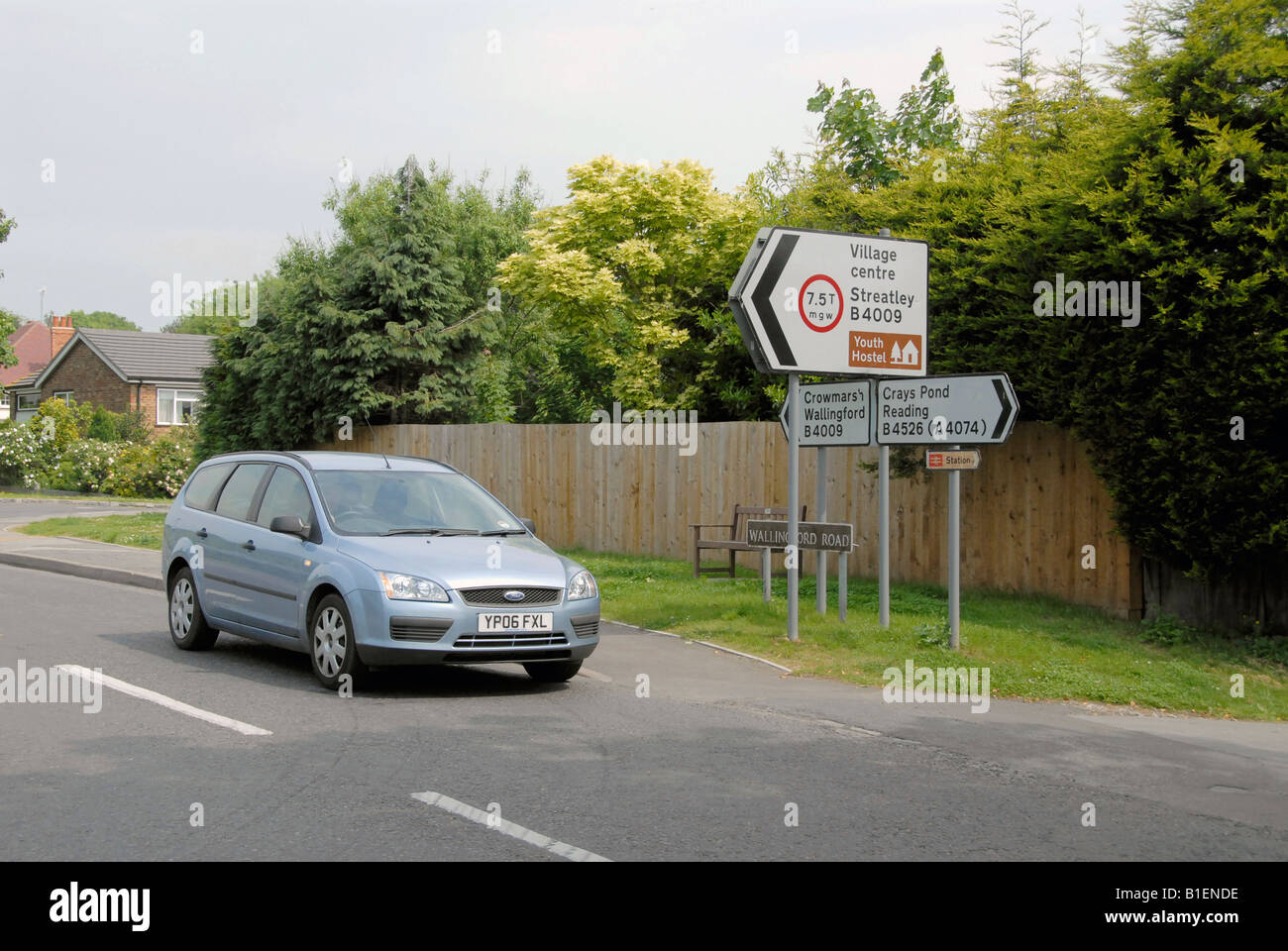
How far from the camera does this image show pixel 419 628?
890cm

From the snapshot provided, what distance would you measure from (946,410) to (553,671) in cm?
443

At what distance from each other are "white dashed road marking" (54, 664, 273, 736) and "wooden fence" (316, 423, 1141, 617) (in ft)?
29.9

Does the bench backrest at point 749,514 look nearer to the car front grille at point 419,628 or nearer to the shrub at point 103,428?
the car front grille at point 419,628

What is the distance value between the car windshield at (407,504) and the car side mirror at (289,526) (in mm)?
233

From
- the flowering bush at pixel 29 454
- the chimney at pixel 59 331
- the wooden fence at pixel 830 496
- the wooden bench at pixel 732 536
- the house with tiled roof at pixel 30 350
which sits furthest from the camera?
the house with tiled roof at pixel 30 350

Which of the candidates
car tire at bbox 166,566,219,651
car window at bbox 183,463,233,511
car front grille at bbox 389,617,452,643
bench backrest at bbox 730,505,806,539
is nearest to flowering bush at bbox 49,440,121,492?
bench backrest at bbox 730,505,806,539

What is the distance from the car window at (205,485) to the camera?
1150 cm

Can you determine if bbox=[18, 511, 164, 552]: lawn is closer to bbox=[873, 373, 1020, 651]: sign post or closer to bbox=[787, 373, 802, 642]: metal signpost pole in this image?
bbox=[787, 373, 802, 642]: metal signpost pole

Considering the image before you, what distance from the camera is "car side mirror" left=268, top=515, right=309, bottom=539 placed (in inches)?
383

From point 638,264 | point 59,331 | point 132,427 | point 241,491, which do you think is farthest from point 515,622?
point 59,331

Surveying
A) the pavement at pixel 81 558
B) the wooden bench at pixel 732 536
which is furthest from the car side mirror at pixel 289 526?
the pavement at pixel 81 558

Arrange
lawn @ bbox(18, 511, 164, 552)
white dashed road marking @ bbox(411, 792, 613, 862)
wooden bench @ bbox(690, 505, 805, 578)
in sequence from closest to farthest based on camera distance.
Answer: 1. white dashed road marking @ bbox(411, 792, 613, 862)
2. wooden bench @ bbox(690, 505, 805, 578)
3. lawn @ bbox(18, 511, 164, 552)

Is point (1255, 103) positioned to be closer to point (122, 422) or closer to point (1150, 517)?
point (1150, 517)

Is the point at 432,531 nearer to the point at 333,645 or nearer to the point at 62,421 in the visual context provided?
the point at 333,645
